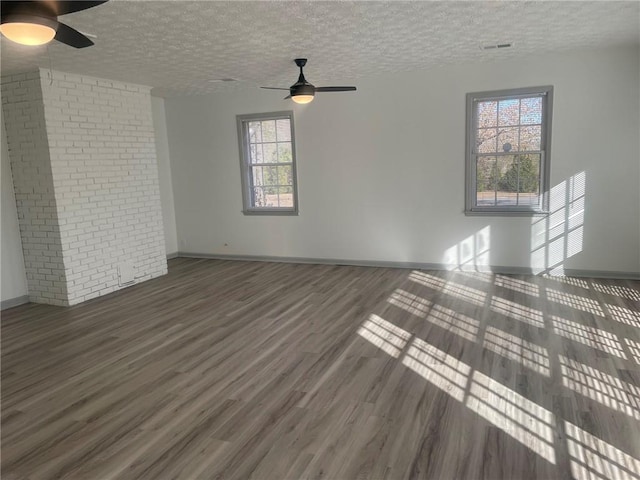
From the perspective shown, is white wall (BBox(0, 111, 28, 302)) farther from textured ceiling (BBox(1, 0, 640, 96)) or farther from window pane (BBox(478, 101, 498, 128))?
window pane (BBox(478, 101, 498, 128))

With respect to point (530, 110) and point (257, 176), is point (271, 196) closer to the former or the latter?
point (257, 176)

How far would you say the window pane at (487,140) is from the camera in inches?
232

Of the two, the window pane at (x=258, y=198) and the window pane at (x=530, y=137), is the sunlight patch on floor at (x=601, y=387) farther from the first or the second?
the window pane at (x=258, y=198)

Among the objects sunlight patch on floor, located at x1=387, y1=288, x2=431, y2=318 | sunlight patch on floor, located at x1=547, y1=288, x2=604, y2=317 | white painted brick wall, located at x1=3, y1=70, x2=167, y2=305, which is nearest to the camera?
sunlight patch on floor, located at x1=547, y1=288, x2=604, y2=317

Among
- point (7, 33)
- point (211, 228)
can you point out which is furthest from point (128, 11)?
point (211, 228)

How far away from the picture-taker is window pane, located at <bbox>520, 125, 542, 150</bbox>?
5.70 metres

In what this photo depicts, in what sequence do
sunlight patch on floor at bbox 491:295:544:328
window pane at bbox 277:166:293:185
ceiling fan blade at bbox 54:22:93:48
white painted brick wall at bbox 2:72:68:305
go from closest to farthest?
ceiling fan blade at bbox 54:22:93:48 → sunlight patch on floor at bbox 491:295:544:328 → white painted brick wall at bbox 2:72:68:305 → window pane at bbox 277:166:293:185

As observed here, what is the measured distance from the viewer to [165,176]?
309 inches

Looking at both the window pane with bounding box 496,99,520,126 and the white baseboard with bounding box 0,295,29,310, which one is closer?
the white baseboard with bounding box 0,295,29,310

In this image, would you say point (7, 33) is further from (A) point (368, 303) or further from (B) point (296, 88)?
(A) point (368, 303)

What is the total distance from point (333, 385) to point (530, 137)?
432 centimetres

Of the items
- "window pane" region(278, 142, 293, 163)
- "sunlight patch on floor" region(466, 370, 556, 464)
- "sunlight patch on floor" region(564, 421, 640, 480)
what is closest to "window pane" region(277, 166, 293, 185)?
"window pane" region(278, 142, 293, 163)

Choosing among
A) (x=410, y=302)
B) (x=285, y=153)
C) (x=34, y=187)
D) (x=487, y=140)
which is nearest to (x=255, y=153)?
(x=285, y=153)

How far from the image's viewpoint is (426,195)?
6.25 meters
